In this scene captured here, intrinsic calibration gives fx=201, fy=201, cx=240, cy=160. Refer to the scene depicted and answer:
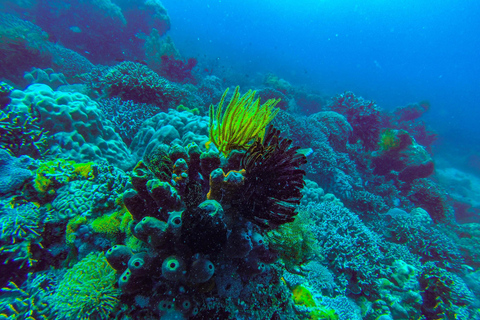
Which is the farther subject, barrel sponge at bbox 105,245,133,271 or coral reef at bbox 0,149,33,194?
coral reef at bbox 0,149,33,194

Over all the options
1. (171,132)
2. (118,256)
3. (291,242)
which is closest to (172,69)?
(171,132)

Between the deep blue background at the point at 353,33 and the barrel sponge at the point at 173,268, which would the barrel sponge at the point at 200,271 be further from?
the deep blue background at the point at 353,33

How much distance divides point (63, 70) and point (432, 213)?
2060cm

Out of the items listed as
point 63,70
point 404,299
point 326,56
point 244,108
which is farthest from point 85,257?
point 326,56

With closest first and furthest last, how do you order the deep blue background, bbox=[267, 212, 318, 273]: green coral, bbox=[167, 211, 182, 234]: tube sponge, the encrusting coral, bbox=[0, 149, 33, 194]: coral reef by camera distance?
bbox=[167, 211, 182, 234]: tube sponge → bbox=[267, 212, 318, 273]: green coral → the encrusting coral → bbox=[0, 149, 33, 194]: coral reef → the deep blue background

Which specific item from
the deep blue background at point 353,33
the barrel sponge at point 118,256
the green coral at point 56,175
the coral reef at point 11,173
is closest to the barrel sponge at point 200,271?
the barrel sponge at point 118,256

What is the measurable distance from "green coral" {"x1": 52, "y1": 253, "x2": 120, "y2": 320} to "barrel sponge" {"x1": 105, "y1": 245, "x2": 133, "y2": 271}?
0.21 m

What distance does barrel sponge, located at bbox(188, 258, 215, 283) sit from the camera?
74.1 inches

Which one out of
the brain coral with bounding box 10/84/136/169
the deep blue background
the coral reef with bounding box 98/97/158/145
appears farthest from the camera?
the deep blue background

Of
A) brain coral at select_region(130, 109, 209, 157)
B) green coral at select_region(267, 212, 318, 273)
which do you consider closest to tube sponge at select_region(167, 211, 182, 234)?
green coral at select_region(267, 212, 318, 273)

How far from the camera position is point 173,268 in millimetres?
1836

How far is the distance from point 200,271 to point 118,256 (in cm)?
95

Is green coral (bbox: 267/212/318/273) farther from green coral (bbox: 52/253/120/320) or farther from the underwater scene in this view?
green coral (bbox: 52/253/120/320)

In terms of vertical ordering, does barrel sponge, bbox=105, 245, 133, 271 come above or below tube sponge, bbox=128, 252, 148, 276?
below
